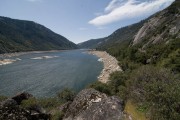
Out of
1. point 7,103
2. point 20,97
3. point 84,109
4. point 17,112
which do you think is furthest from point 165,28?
point 7,103

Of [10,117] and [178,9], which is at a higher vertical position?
[178,9]

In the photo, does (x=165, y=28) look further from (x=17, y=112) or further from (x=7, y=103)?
Answer: (x=7, y=103)

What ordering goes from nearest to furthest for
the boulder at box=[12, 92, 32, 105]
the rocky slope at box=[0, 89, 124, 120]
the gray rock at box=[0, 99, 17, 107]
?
the rocky slope at box=[0, 89, 124, 120] < the gray rock at box=[0, 99, 17, 107] < the boulder at box=[12, 92, 32, 105]

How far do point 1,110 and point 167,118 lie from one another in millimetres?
27589

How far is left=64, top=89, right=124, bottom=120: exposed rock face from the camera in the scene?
3316cm

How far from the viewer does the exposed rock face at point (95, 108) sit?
109 feet

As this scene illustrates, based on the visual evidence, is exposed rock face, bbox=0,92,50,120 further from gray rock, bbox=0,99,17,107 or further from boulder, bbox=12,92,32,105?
boulder, bbox=12,92,32,105

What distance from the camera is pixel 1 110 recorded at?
4128 cm

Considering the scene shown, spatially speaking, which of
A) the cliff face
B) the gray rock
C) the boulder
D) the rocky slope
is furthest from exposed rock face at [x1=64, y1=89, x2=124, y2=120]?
the cliff face

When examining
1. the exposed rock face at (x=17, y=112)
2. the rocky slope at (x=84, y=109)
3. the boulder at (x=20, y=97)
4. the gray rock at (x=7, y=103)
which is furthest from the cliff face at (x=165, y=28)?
the gray rock at (x=7, y=103)

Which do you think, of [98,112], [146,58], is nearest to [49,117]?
[98,112]

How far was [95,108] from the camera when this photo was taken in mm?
35625

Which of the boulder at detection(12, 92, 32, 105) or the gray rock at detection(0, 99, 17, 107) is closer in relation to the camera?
the gray rock at detection(0, 99, 17, 107)

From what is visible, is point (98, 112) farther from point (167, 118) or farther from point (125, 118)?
point (167, 118)
